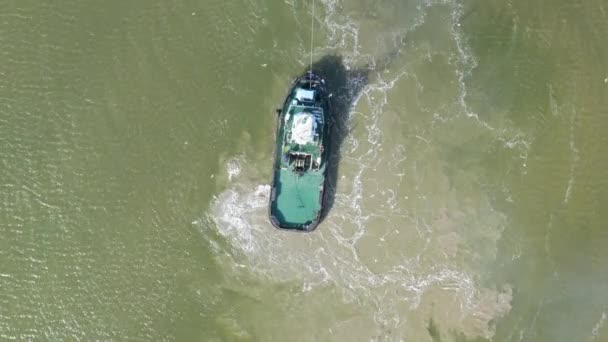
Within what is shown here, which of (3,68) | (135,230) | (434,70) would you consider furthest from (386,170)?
(3,68)

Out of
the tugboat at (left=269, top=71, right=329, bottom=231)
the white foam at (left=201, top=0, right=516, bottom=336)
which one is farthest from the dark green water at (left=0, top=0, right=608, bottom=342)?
the tugboat at (left=269, top=71, right=329, bottom=231)

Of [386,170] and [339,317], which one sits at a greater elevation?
[386,170]

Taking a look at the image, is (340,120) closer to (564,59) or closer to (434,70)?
(434,70)

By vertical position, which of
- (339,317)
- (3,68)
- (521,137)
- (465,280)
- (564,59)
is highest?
(564,59)

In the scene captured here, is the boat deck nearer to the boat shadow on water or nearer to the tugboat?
the tugboat

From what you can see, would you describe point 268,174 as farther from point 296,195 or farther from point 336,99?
point 336,99

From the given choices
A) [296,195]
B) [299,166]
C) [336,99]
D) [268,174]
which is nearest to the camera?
[299,166]

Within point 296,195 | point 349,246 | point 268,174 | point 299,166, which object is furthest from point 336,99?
point 349,246
